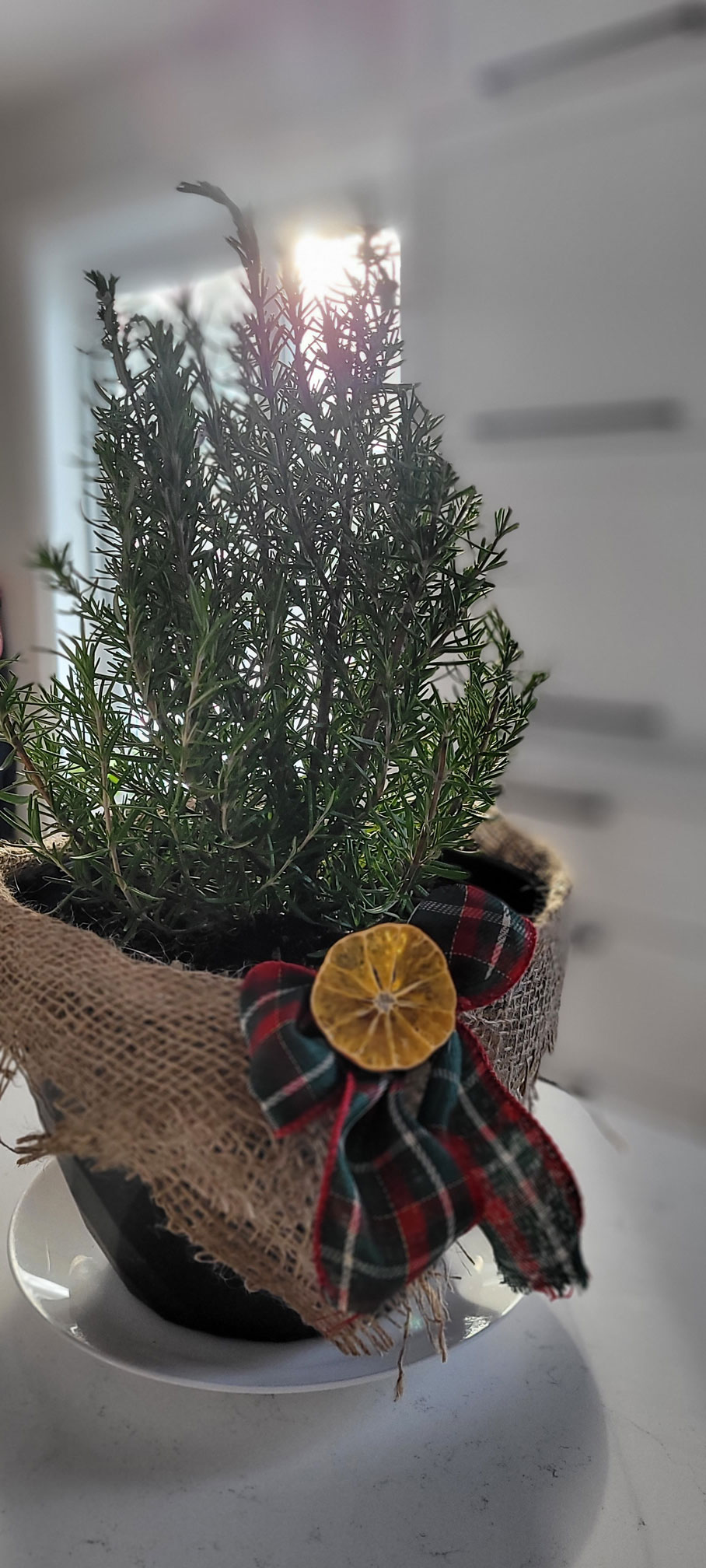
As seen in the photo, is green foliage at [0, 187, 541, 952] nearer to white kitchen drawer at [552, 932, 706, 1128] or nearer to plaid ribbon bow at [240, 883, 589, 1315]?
plaid ribbon bow at [240, 883, 589, 1315]

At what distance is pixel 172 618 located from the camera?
0.30 meters

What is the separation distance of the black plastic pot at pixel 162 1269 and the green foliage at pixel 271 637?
0.08 meters

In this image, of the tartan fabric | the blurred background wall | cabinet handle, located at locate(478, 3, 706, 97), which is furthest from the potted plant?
cabinet handle, located at locate(478, 3, 706, 97)

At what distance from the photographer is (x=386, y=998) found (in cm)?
26

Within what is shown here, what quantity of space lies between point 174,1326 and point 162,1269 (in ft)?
0.11

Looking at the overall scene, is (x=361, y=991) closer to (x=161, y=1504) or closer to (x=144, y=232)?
(x=161, y=1504)

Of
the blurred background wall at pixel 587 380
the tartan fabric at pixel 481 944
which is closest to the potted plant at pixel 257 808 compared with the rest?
the tartan fabric at pixel 481 944

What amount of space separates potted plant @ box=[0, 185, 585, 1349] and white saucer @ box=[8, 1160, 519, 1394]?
0.04 ft

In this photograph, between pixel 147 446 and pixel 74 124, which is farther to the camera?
pixel 74 124

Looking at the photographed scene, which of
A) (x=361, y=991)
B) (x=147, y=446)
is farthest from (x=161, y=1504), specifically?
(x=147, y=446)

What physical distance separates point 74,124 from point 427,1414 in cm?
159

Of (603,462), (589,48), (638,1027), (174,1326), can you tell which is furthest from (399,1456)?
(589,48)

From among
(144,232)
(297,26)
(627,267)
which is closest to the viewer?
(627,267)

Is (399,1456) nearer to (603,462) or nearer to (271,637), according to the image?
(271,637)
